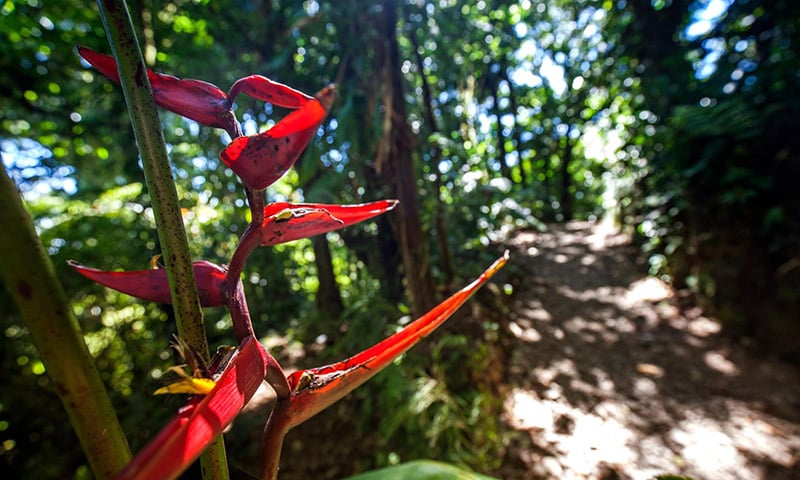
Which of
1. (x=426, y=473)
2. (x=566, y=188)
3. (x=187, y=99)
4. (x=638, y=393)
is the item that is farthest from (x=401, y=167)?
(x=566, y=188)

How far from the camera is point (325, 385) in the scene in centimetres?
31

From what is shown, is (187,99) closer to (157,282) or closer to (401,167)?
(157,282)

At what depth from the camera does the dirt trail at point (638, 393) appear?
6.84ft

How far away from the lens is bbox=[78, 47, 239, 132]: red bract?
0.31 metres

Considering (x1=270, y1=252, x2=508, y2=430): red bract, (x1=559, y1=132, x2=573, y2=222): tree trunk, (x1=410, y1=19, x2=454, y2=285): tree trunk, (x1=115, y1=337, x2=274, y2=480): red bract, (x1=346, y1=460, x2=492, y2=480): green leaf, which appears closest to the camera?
(x1=115, y1=337, x2=274, y2=480): red bract

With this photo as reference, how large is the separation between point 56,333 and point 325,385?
20 cm

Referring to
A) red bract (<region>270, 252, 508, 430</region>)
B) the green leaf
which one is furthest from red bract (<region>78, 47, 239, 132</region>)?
the green leaf

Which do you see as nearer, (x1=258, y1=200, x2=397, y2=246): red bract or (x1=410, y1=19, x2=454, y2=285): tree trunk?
(x1=258, y1=200, x2=397, y2=246): red bract

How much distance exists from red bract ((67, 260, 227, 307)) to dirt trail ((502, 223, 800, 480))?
232cm

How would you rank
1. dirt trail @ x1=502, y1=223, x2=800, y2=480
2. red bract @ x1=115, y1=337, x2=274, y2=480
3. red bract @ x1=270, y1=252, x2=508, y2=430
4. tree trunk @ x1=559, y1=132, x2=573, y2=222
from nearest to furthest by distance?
red bract @ x1=115, y1=337, x2=274, y2=480, red bract @ x1=270, y1=252, x2=508, y2=430, dirt trail @ x1=502, y1=223, x2=800, y2=480, tree trunk @ x1=559, y1=132, x2=573, y2=222

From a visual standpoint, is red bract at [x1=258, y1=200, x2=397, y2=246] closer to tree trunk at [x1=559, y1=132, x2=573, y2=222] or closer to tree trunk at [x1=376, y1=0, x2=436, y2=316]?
tree trunk at [x1=376, y1=0, x2=436, y2=316]

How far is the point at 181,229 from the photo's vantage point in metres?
0.29

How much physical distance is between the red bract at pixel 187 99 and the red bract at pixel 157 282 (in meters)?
0.13

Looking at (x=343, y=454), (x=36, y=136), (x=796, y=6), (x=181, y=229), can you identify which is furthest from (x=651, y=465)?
(x=36, y=136)
